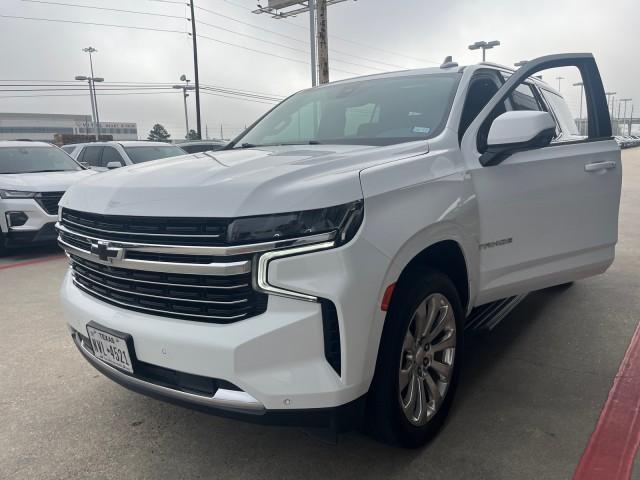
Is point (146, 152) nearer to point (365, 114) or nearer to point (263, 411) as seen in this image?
point (365, 114)

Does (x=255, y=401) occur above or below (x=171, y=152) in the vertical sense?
below

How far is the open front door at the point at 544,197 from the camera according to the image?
293cm

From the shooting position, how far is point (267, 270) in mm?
1966

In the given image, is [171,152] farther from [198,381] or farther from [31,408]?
[198,381]

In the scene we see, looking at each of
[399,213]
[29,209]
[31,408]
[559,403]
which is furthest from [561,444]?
[29,209]

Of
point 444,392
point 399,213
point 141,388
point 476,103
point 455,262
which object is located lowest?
point 444,392

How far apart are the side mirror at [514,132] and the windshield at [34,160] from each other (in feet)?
24.5

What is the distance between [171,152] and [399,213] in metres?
9.75

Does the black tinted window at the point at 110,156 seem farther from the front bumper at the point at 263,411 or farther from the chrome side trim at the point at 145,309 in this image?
the front bumper at the point at 263,411

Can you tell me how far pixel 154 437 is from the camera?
2748 mm

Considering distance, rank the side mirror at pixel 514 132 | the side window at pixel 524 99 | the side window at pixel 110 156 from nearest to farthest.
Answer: the side mirror at pixel 514 132 < the side window at pixel 524 99 < the side window at pixel 110 156

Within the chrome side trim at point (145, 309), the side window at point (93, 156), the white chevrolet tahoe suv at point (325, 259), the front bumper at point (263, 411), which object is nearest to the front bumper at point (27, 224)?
the side window at point (93, 156)

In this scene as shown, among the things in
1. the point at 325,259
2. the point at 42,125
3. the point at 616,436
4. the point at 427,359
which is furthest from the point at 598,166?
the point at 42,125

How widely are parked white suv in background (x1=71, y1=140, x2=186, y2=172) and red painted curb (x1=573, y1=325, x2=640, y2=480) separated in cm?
870
